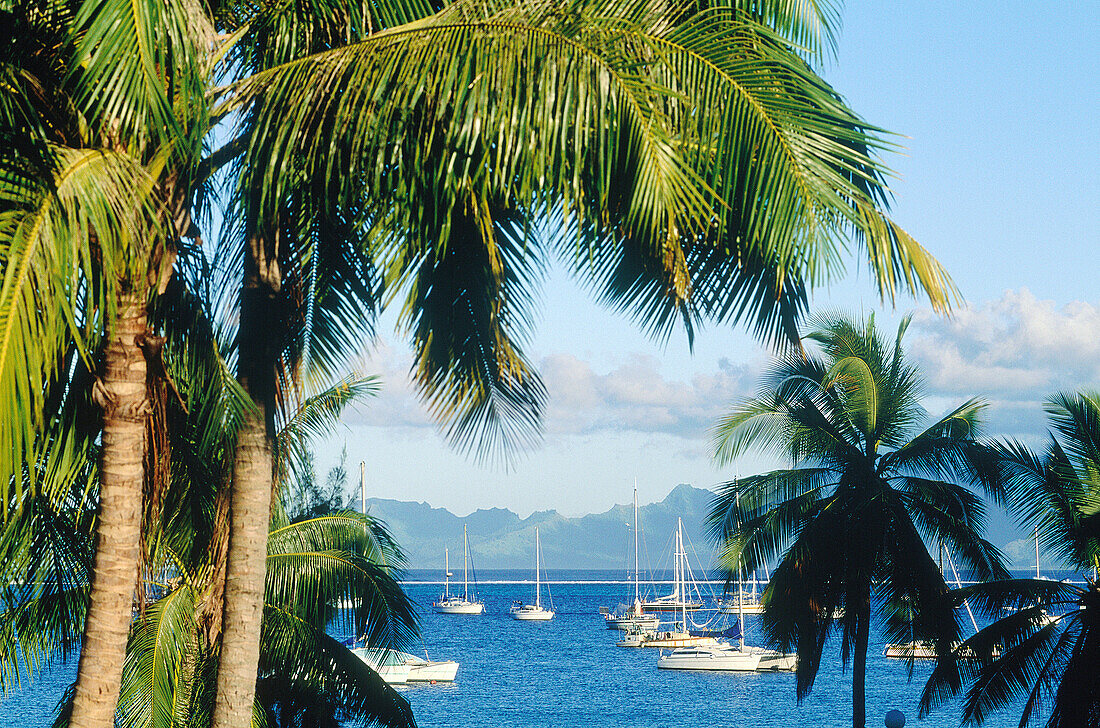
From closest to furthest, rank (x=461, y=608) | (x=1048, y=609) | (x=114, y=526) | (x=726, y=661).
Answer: (x=114, y=526)
(x=1048, y=609)
(x=726, y=661)
(x=461, y=608)

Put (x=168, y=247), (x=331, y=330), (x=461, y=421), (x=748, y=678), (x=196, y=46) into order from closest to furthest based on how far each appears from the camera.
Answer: (x=196, y=46)
(x=168, y=247)
(x=461, y=421)
(x=331, y=330)
(x=748, y=678)

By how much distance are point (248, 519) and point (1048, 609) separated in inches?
521

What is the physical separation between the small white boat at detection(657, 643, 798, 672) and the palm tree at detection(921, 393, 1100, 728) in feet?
180

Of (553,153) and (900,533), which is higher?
(553,153)

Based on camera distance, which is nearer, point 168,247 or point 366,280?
point 168,247

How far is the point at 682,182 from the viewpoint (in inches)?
185

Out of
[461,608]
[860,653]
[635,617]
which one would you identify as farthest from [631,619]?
[860,653]

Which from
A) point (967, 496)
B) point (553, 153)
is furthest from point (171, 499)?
point (967, 496)

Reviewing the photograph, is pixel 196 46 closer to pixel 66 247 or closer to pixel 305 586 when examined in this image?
pixel 66 247

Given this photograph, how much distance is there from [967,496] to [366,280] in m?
13.2

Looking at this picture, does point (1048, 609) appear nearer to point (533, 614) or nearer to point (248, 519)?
point (248, 519)

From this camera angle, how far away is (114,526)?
6016mm

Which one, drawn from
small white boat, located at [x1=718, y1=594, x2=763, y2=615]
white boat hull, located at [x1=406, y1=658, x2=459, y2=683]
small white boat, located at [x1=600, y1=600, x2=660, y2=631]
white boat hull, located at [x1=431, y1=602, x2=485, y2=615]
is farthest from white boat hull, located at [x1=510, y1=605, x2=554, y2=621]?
white boat hull, located at [x1=406, y1=658, x2=459, y2=683]

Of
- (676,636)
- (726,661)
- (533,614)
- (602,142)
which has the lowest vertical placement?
(533,614)
